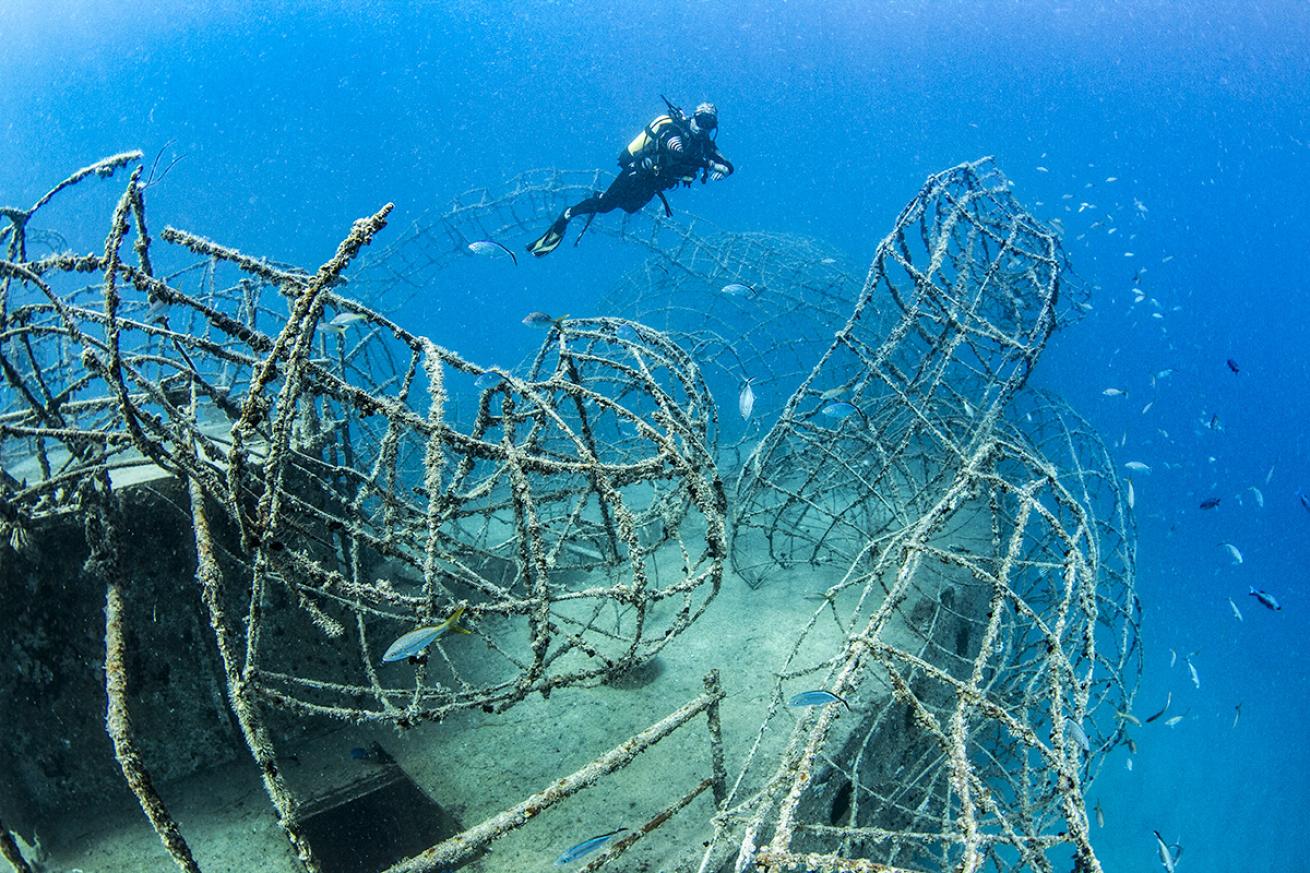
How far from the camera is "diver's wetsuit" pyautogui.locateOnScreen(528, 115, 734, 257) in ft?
32.4

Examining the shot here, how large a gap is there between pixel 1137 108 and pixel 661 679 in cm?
9291

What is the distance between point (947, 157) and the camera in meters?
80.9

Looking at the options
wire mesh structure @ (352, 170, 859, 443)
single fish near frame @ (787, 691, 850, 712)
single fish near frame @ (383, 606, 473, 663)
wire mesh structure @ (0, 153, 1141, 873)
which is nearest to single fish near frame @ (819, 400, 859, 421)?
wire mesh structure @ (0, 153, 1141, 873)

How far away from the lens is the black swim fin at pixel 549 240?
382 inches

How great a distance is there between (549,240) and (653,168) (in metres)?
2.01

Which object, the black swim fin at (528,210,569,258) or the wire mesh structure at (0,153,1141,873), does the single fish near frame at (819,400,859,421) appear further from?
the black swim fin at (528,210,569,258)

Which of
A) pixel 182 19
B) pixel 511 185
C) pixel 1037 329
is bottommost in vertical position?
pixel 1037 329

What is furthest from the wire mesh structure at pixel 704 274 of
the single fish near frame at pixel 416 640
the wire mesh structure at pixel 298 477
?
the single fish near frame at pixel 416 640

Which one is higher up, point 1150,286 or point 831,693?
point 1150,286

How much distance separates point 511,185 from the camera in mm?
12453

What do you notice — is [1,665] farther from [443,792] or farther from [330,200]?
[330,200]

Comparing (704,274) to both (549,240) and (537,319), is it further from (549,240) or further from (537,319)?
(537,319)

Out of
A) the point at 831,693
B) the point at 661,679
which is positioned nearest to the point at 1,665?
the point at 661,679

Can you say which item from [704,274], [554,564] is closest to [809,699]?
[554,564]
